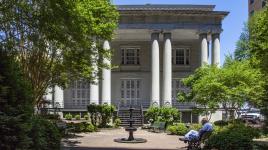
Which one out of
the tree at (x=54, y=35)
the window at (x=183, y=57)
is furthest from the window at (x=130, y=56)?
the tree at (x=54, y=35)

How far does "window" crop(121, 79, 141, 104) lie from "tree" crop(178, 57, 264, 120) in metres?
16.7

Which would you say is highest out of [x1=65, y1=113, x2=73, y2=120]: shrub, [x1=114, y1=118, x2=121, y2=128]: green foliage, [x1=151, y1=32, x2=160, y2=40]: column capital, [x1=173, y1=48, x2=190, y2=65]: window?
[x1=151, y1=32, x2=160, y2=40]: column capital

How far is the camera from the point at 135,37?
4988 centimetres

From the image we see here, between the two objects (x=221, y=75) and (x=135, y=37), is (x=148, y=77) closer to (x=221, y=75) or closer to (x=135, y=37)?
(x=135, y=37)

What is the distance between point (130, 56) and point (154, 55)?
6.19 meters

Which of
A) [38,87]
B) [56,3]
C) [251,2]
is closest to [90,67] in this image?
[38,87]

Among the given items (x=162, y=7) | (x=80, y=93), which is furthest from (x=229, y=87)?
(x=80, y=93)

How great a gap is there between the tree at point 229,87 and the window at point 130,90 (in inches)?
657

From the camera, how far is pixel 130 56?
50719 millimetres

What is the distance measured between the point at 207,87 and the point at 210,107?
129 centimetres

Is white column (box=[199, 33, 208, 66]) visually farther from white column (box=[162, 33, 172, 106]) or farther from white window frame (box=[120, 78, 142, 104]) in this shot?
white window frame (box=[120, 78, 142, 104])

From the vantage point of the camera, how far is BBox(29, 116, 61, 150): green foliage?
469 inches

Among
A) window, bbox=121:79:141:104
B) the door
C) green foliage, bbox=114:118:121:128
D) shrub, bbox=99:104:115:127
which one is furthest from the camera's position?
window, bbox=121:79:141:104

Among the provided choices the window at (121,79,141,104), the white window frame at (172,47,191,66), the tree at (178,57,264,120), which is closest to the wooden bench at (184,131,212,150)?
the tree at (178,57,264,120)
